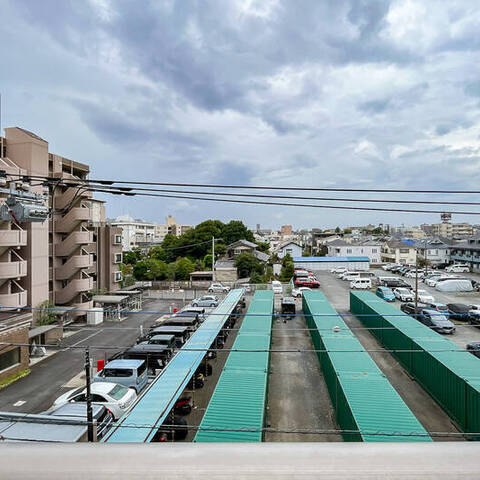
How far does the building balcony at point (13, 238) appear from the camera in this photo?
515 inches

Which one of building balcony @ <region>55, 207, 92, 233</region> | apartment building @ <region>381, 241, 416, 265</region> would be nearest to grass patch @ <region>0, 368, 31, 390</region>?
building balcony @ <region>55, 207, 92, 233</region>

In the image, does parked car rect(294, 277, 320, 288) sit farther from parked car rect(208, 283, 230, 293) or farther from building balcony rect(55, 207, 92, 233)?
building balcony rect(55, 207, 92, 233)

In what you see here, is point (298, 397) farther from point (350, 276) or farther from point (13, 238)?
point (350, 276)

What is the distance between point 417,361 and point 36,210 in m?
10.5

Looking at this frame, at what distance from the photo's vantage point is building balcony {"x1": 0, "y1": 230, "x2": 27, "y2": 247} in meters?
13.1

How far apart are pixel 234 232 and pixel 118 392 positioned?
36.4m

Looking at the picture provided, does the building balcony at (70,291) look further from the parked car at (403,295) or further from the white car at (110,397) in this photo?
the parked car at (403,295)

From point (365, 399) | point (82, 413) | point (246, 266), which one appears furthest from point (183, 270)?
point (365, 399)

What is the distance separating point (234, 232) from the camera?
44219 mm

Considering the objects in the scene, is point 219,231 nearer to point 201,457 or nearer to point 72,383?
point 72,383

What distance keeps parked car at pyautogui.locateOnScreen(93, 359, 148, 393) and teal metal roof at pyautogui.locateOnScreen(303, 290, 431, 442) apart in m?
5.12

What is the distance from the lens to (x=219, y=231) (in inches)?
1682

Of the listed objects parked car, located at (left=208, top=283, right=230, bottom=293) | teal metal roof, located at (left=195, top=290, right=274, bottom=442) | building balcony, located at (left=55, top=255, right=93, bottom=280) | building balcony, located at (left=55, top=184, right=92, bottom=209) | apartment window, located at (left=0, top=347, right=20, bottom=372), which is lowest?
apartment window, located at (left=0, top=347, right=20, bottom=372)

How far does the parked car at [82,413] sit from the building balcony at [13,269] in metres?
8.59
